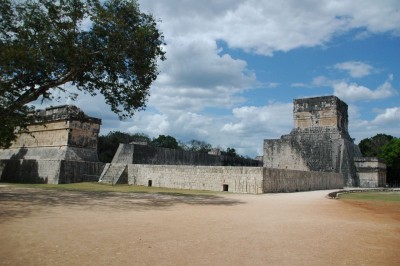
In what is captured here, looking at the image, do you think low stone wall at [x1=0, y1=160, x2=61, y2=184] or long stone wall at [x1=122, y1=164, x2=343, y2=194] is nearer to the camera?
long stone wall at [x1=122, y1=164, x2=343, y2=194]

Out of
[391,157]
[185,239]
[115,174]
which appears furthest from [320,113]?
[185,239]

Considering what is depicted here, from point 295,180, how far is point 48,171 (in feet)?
48.6

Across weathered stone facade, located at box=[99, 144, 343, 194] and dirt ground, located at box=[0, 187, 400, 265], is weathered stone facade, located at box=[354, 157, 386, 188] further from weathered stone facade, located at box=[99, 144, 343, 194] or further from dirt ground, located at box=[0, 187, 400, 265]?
dirt ground, located at box=[0, 187, 400, 265]

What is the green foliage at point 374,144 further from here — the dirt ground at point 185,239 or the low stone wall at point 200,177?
the dirt ground at point 185,239

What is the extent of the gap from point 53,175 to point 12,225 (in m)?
15.8

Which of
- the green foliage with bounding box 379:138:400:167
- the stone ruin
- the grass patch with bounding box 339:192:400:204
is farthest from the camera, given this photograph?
the green foliage with bounding box 379:138:400:167

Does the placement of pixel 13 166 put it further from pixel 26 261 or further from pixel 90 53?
pixel 26 261

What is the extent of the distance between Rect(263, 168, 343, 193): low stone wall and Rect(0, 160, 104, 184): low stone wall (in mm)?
11179

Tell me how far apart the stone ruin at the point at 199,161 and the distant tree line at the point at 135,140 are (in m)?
6.29

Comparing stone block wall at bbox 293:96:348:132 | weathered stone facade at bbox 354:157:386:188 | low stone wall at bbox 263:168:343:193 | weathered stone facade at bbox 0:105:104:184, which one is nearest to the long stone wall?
low stone wall at bbox 263:168:343:193

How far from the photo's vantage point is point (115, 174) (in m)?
21.5

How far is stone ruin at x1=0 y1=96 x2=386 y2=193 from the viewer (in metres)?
18.3

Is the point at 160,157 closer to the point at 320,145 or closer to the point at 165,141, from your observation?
the point at 320,145

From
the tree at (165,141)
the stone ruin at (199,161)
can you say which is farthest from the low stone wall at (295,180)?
the tree at (165,141)
